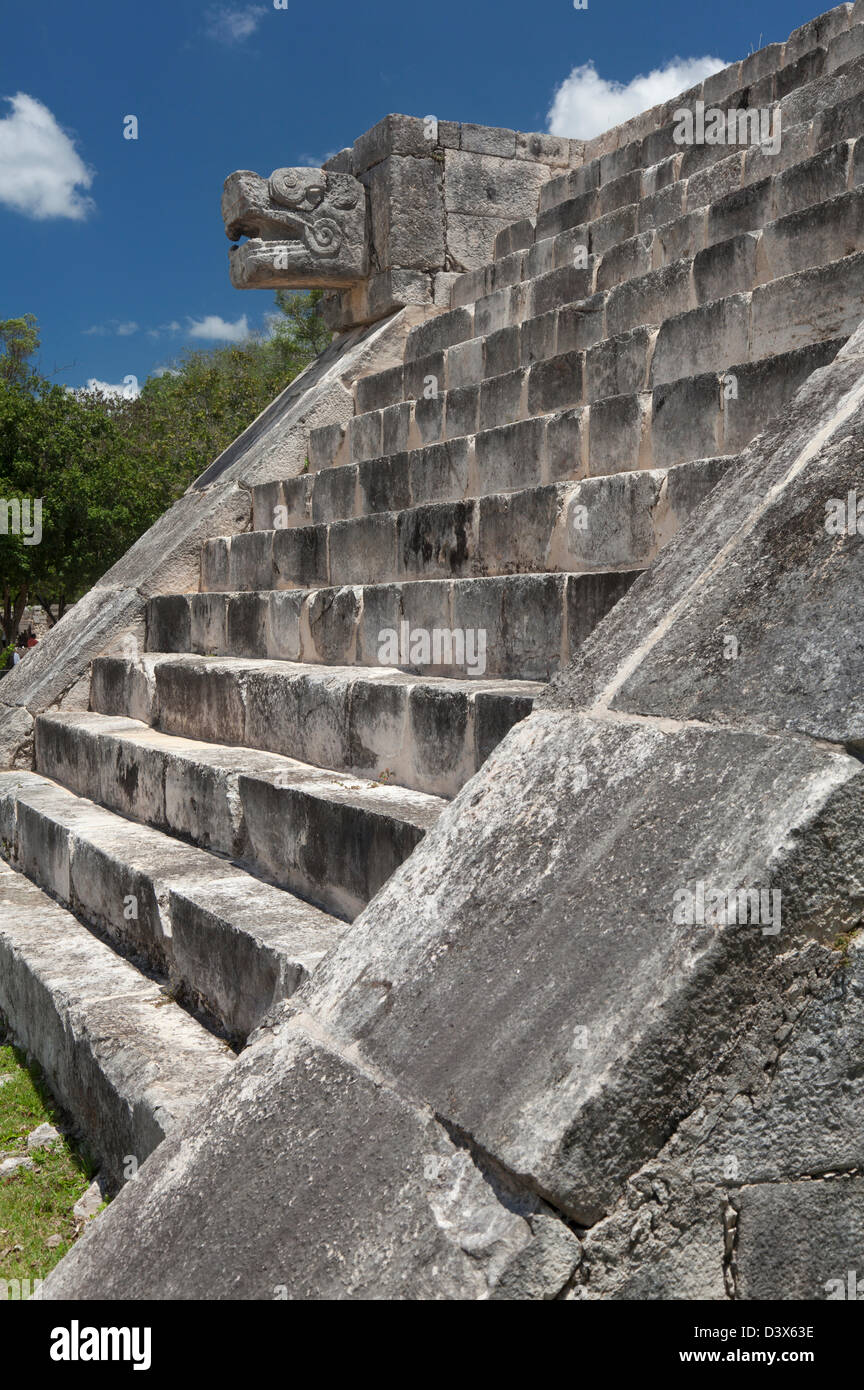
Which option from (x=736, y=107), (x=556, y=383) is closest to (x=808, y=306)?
(x=556, y=383)

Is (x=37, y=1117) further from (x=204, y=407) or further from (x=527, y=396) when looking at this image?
(x=204, y=407)

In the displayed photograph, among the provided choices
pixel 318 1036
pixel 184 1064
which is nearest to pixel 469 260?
pixel 184 1064

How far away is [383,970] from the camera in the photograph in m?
2.19

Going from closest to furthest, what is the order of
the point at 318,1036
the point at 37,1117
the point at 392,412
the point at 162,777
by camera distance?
the point at 318,1036 < the point at 37,1117 < the point at 162,777 < the point at 392,412

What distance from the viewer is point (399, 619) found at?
4.84 m

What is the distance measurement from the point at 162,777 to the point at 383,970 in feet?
10.2

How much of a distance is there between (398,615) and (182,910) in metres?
1.64

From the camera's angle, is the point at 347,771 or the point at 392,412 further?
the point at 392,412

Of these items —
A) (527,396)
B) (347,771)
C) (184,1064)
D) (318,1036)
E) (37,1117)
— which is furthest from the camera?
(527,396)

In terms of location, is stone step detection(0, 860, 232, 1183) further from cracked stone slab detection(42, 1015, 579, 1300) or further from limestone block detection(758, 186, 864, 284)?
limestone block detection(758, 186, 864, 284)

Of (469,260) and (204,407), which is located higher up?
(204,407)

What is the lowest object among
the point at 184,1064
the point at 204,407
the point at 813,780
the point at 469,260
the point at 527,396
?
the point at 184,1064

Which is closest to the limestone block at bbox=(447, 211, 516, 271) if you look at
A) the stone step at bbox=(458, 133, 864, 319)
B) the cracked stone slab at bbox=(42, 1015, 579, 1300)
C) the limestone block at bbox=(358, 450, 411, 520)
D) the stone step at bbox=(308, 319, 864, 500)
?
the stone step at bbox=(458, 133, 864, 319)
